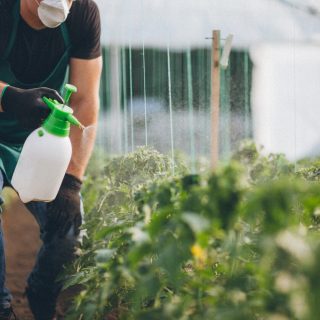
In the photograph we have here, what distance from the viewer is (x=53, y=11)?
9.07 feet

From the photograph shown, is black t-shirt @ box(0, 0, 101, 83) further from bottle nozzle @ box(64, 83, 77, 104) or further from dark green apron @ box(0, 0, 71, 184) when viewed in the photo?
bottle nozzle @ box(64, 83, 77, 104)

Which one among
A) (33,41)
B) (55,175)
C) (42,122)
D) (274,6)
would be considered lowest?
(55,175)

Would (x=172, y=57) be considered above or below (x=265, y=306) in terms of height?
above

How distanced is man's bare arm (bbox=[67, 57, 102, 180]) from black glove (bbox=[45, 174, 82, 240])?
2.5 inches

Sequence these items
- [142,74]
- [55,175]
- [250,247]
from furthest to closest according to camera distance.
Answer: [142,74], [55,175], [250,247]

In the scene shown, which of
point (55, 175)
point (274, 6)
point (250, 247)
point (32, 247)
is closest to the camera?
point (250, 247)

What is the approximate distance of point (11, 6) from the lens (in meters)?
2.88

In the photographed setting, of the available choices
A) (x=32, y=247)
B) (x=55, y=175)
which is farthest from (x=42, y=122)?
(x=32, y=247)

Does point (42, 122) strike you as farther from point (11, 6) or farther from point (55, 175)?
point (11, 6)

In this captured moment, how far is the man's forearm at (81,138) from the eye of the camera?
10.1 feet

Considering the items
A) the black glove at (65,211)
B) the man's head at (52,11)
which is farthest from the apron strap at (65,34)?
the black glove at (65,211)

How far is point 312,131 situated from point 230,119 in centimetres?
51

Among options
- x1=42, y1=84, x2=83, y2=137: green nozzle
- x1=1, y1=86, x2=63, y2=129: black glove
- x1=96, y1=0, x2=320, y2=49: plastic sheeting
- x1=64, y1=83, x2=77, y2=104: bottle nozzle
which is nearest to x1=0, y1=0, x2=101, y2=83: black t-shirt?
x1=1, y1=86, x2=63, y2=129: black glove

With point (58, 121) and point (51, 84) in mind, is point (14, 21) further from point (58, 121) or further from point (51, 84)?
point (58, 121)
